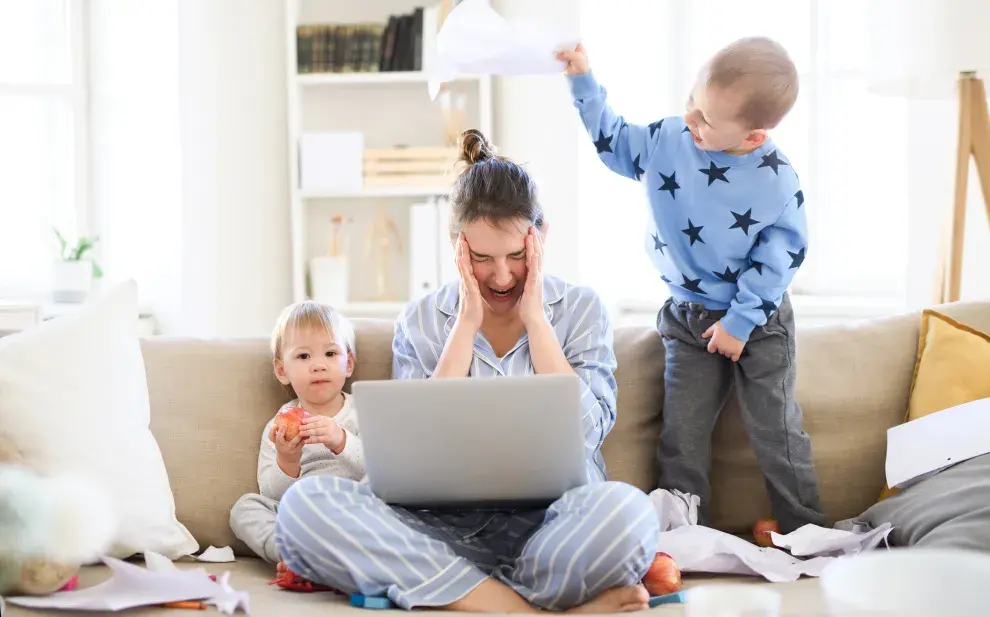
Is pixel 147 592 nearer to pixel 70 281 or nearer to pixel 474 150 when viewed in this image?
pixel 474 150

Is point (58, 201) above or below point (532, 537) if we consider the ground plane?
above

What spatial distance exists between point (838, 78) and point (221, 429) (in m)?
2.64

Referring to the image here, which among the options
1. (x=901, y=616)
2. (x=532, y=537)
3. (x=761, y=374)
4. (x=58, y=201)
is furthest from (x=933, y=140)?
(x=58, y=201)

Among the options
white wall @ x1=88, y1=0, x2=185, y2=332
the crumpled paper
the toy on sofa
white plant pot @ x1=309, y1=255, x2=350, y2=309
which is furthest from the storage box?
the toy on sofa

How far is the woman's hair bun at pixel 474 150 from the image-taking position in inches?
74.8

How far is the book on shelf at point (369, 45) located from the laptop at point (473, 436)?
2602mm

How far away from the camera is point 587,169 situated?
3.64 metres

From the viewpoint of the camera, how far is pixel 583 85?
1.96m

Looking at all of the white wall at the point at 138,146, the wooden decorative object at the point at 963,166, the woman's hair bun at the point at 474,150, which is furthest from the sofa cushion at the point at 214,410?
the white wall at the point at 138,146

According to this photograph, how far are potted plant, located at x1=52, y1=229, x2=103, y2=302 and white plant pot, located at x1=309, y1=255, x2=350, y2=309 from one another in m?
0.76

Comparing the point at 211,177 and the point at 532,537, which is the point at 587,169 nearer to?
the point at 211,177

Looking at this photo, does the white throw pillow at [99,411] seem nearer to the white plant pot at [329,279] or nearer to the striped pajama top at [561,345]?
the striped pajama top at [561,345]

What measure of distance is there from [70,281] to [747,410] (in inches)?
104

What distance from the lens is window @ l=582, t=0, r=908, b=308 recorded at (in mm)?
3512
